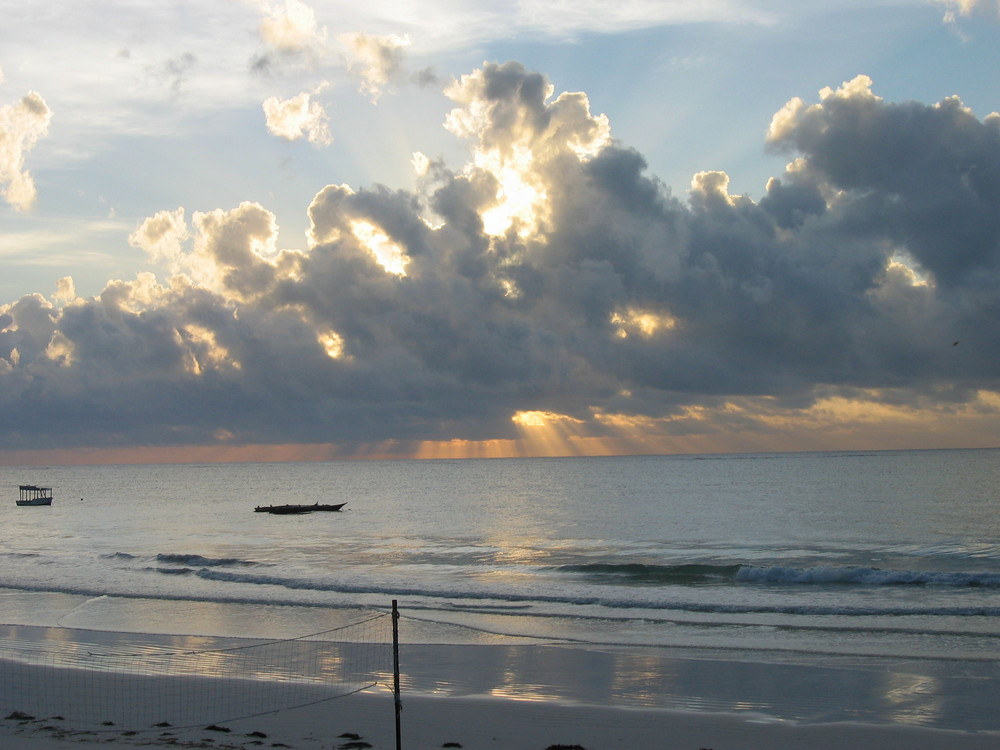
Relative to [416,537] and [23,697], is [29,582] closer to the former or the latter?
[23,697]

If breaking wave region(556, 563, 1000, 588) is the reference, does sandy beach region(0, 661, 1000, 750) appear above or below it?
below

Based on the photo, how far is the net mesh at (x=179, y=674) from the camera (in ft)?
62.9

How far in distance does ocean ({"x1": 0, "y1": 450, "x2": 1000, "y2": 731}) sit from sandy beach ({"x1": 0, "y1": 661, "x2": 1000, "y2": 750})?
88 centimetres

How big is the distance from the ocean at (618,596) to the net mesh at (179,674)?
1.53 m

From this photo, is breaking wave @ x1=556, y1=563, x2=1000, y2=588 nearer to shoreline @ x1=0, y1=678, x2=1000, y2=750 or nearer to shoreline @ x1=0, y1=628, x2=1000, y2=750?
shoreline @ x1=0, y1=628, x2=1000, y2=750

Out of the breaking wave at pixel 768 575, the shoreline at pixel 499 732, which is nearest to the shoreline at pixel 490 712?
the shoreline at pixel 499 732

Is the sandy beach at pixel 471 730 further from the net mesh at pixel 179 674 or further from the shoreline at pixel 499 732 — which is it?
the net mesh at pixel 179 674

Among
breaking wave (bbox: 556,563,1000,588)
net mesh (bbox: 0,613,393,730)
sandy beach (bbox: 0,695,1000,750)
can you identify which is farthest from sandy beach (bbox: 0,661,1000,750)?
breaking wave (bbox: 556,563,1000,588)

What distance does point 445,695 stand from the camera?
65.0ft

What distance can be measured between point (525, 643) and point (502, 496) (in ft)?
320

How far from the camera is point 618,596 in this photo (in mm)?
34656

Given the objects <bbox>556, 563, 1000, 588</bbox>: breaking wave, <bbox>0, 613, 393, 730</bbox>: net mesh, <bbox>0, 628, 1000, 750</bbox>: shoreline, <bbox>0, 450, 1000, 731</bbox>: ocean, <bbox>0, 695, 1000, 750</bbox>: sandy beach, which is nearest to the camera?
<bbox>0, 695, 1000, 750</bbox>: sandy beach

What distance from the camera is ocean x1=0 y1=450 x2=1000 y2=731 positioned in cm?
2042

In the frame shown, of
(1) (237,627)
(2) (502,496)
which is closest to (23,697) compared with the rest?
(1) (237,627)
